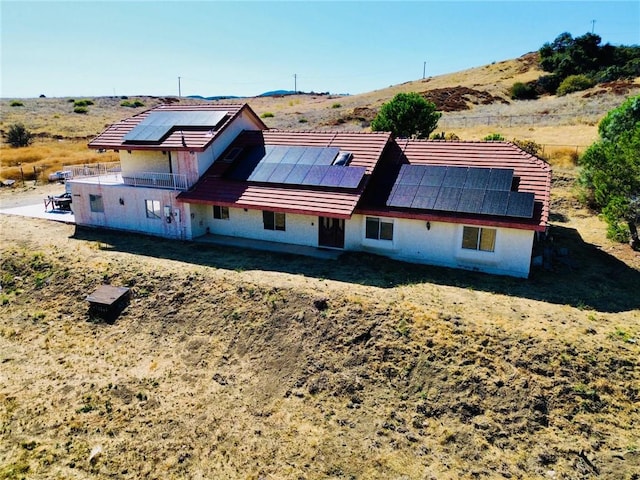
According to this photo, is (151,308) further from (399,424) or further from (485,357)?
(485,357)

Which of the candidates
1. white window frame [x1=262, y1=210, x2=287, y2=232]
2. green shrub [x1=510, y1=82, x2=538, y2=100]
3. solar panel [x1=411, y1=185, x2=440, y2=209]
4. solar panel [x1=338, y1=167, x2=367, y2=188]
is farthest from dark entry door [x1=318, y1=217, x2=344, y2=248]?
green shrub [x1=510, y1=82, x2=538, y2=100]

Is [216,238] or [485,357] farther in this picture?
[216,238]

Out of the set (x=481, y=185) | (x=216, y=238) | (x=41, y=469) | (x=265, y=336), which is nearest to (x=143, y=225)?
(x=216, y=238)

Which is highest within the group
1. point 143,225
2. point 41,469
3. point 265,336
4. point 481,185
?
point 481,185

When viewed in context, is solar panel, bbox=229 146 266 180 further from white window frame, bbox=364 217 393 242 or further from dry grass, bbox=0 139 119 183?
dry grass, bbox=0 139 119 183

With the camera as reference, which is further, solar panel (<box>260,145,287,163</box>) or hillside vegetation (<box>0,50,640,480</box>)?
solar panel (<box>260,145,287,163</box>)

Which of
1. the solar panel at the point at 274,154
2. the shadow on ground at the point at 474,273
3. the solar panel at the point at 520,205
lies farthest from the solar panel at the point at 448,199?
the solar panel at the point at 274,154
